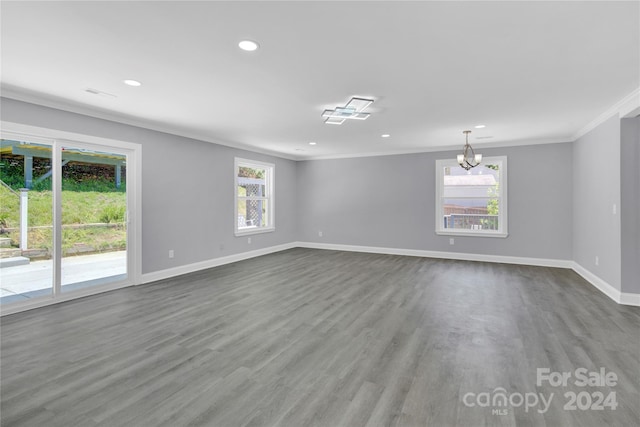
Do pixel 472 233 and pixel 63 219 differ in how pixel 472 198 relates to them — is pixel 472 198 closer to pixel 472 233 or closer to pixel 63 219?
pixel 472 233

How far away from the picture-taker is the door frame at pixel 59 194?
356 cm

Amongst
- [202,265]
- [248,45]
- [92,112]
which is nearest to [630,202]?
[248,45]

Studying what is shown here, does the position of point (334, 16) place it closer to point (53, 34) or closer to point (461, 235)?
point (53, 34)

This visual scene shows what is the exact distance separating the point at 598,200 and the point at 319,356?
4.76m

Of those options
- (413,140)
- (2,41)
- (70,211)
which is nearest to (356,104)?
(413,140)

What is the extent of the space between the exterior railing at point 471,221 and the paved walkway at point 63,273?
6.29m

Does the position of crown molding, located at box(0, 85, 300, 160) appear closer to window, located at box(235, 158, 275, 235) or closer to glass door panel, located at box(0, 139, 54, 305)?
glass door panel, located at box(0, 139, 54, 305)

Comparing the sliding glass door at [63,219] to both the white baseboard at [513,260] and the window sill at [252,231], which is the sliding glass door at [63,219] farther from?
the white baseboard at [513,260]

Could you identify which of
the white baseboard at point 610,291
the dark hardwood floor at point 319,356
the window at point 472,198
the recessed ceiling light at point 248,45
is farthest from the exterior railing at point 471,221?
the recessed ceiling light at point 248,45

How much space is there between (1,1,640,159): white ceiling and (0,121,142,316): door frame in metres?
0.37

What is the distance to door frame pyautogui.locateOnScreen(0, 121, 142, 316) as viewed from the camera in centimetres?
356

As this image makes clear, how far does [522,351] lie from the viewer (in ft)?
8.44

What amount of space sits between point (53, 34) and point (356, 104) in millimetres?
2812

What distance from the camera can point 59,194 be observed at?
12.9 feet
